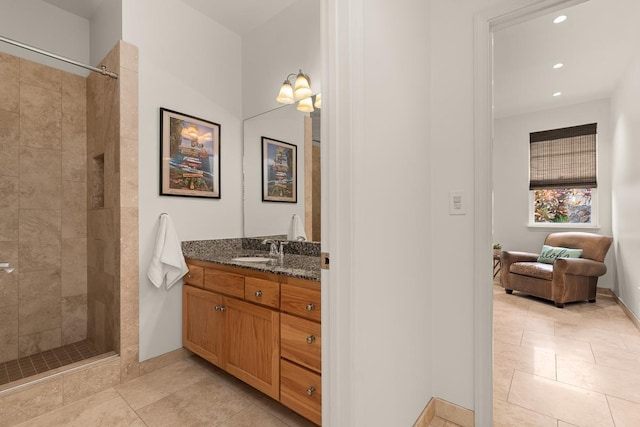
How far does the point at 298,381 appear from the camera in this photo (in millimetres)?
1580

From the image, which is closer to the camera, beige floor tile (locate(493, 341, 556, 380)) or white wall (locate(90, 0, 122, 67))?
white wall (locate(90, 0, 122, 67))

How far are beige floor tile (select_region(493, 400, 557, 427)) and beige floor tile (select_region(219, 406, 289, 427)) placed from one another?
1.18 meters

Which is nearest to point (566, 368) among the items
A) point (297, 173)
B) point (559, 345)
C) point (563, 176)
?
point (559, 345)

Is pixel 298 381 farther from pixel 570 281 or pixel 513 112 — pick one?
A: pixel 513 112

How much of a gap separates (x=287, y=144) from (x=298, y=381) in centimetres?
172

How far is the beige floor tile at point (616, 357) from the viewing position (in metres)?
2.33

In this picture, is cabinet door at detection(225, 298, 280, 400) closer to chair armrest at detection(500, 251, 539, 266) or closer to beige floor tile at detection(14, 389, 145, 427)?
beige floor tile at detection(14, 389, 145, 427)

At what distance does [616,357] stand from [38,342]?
14.9 feet

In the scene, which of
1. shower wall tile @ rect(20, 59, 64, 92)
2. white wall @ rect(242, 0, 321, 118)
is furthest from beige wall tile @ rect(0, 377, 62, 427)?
white wall @ rect(242, 0, 321, 118)

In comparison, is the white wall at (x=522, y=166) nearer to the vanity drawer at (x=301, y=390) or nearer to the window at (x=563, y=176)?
the window at (x=563, y=176)

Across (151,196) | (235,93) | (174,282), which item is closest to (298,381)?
(174,282)

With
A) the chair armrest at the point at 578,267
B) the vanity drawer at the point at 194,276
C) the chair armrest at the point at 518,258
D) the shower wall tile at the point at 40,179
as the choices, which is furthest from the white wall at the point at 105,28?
the chair armrest at the point at 518,258

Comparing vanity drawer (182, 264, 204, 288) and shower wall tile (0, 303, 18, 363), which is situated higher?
vanity drawer (182, 264, 204, 288)

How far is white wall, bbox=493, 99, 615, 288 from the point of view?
456 cm
